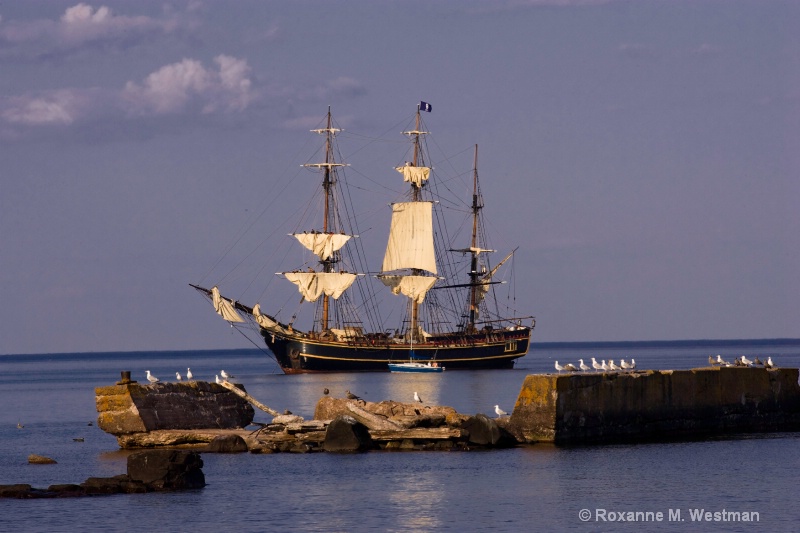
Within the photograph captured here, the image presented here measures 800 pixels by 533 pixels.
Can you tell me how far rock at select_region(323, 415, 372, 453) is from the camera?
3250 centimetres

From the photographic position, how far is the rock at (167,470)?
87.7 ft

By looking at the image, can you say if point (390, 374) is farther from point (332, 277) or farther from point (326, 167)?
point (326, 167)

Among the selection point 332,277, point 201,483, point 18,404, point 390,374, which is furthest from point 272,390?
point 201,483

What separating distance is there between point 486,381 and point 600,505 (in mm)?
59161

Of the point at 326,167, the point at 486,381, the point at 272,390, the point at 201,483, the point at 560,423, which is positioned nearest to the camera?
the point at 201,483

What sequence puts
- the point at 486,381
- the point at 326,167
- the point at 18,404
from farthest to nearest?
1. the point at 326,167
2. the point at 486,381
3. the point at 18,404

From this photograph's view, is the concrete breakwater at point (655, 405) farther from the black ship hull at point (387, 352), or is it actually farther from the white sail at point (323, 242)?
the white sail at point (323, 242)

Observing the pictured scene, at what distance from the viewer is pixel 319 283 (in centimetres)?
10444

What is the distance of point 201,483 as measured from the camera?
90.2 feet

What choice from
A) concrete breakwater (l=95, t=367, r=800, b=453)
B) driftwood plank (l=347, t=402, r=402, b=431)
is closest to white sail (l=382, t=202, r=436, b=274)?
concrete breakwater (l=95, t=367, r=800, b=453)

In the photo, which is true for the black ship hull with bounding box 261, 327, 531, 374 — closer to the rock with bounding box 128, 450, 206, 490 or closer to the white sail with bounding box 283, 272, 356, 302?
the white sail with bounding box 283, 272, 356, 302

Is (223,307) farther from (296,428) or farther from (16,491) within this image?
(16,491)

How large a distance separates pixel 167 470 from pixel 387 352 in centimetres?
7888

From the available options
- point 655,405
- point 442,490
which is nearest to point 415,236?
point 655,405
